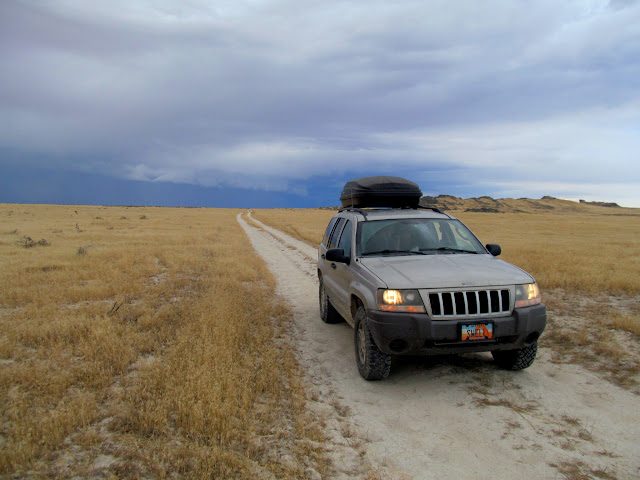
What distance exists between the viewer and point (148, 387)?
4.14 m

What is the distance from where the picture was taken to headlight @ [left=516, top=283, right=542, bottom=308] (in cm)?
418

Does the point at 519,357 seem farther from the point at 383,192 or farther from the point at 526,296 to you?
the point at 383,192

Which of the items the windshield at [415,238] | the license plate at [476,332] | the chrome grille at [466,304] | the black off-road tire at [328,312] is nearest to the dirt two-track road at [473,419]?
the license plate at [476,332]

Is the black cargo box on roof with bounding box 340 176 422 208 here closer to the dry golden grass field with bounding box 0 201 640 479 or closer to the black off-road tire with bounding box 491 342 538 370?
the dry golden grass field with bounding box 0 201 640 479

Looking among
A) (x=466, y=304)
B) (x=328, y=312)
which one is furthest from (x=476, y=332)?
(x=328, y=312)

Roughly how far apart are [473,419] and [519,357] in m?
1.27

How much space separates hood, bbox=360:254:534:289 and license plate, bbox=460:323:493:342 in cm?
39

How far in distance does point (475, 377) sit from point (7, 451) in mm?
4398

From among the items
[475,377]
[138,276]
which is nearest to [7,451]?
[475,377]

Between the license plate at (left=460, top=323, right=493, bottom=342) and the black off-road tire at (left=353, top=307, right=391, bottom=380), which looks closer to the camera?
the license plate at (left=460, top=323, right=493, bottom=342)

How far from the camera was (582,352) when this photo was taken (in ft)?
17.7

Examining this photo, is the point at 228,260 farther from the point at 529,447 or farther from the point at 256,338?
the point at 529,447

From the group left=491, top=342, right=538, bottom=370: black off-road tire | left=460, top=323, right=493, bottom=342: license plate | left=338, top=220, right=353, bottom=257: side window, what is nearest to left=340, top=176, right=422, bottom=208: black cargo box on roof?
left=338, top=220, right=353, bottom=257: side window

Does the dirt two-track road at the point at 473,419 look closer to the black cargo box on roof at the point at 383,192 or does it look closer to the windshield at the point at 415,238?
the windshield at the point at 415,238
